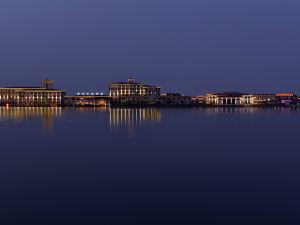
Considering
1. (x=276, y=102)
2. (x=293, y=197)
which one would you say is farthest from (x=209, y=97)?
(x=293, y=197)

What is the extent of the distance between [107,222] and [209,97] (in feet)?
414

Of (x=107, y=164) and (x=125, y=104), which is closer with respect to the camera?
(x=107, y=164)

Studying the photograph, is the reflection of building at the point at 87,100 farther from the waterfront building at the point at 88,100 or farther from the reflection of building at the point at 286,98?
the reflection of building at the point at 286,98

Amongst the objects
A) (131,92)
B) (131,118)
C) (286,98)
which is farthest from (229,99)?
(131,118)

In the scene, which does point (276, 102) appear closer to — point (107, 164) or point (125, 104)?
point (125, 104)

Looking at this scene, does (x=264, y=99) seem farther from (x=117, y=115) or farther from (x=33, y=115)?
(x=33, y=115)

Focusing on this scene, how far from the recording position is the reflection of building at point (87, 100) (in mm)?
116688

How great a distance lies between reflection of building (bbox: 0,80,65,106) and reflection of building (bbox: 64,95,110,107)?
4.33m

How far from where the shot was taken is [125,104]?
112 m

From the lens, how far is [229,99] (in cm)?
12950

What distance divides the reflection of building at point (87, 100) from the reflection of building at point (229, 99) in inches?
1354

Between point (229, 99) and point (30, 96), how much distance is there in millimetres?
62214

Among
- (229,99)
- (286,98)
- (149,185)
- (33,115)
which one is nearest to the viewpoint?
(149,185)

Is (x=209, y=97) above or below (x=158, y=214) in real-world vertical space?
above
